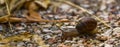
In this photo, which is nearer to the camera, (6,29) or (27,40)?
(27,40)

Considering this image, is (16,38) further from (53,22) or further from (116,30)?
(116,30)

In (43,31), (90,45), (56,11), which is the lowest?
(90,45)

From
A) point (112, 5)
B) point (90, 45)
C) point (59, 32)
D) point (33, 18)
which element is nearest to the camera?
point (90, 45)

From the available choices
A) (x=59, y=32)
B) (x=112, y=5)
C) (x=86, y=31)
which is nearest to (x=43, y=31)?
(x=59, y=32)

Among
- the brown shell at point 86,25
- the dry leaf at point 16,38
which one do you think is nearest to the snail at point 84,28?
the brown shell at point 86,25

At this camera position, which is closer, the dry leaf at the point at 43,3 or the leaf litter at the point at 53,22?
the leaf litter at the point at 53,22

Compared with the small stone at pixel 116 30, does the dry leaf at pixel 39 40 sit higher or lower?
higher

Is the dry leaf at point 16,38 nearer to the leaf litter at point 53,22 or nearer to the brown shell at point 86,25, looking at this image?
the leaf litter at point 53,22

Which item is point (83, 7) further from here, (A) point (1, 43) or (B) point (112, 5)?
(A) point (1, 43)

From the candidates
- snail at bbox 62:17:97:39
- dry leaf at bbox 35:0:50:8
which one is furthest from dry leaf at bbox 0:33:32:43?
dry leaf at bbox 35:0:50:8
